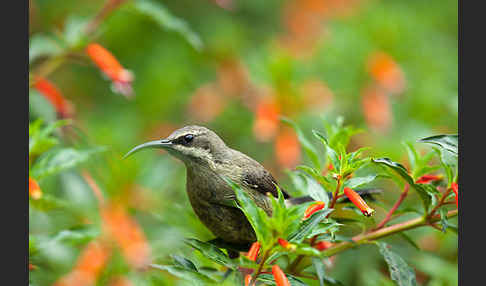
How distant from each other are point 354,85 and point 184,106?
1546 mm

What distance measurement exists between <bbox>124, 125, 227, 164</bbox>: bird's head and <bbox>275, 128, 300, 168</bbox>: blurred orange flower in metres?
1.44

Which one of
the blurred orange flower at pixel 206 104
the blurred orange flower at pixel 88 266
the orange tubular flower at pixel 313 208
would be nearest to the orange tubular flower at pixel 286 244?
the orange tubular flower at pixel 313 208

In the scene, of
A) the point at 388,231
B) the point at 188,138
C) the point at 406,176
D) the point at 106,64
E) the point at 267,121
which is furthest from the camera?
the point at 267,121

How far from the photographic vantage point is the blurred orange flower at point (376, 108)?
159 inches

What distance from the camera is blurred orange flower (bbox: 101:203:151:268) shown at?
283 cm

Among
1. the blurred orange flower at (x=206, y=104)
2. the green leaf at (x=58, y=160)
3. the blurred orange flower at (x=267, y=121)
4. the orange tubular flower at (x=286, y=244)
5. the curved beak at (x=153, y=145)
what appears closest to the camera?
the orange tubular flower at (x=286, y=244)

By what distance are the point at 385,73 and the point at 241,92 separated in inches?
51.5

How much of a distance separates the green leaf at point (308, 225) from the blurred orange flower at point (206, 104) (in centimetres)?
288

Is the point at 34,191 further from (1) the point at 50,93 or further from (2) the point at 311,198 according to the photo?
(2) the point at 311,198

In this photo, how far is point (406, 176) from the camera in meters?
1.87

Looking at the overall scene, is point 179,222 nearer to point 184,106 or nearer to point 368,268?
point 368,268

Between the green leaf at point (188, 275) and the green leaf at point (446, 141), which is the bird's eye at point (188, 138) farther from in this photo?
the green leaf at point (446, 141)

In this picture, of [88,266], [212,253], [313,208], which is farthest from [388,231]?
[88,266]

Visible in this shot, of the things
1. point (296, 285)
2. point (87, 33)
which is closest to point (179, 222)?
point (296, 285)
